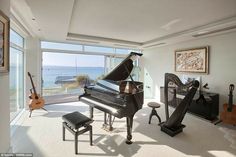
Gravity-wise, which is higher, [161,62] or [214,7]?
[214,7]

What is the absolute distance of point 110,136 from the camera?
2.97 m

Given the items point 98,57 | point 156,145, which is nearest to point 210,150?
point 156,145

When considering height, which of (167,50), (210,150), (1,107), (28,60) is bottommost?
(210,150)

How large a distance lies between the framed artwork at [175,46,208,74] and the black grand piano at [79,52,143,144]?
111 inches

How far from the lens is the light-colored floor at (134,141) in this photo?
2.39 metres

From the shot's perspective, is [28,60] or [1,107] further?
[28,60]

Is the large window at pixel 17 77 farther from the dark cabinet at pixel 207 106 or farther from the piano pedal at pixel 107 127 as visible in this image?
the dark cabinet at pixel 207 106

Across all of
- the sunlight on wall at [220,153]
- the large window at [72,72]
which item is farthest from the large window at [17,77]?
the sunlight on wall at [220,153]

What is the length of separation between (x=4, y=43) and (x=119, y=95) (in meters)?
2.01

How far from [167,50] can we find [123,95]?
4247mm

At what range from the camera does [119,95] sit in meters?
2.71

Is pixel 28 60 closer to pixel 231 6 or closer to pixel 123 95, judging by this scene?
pixel 123 95

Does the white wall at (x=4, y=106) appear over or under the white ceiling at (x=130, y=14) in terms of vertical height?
under

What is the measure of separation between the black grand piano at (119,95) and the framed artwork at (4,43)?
5.81 ft
